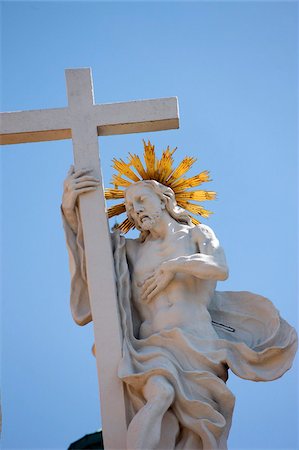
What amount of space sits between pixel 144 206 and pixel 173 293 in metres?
0.77

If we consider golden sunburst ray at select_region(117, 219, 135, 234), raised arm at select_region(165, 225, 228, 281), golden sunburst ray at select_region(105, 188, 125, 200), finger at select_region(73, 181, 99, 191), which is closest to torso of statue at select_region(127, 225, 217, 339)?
raised arm at select_region(165, 225, 228, 281)

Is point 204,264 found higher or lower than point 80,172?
lower

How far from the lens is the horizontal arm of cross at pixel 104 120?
41.5ft

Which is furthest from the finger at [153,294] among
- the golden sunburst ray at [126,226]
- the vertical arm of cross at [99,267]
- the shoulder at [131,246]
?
the golden sunburst ray at [126,226]

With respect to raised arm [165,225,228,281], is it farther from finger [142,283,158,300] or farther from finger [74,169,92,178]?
finger [74,169,92,178]

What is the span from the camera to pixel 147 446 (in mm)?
11180

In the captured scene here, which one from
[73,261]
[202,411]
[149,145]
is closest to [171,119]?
[149,145]

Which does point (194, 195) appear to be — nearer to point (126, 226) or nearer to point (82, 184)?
point (126, 226)

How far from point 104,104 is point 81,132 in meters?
0.28

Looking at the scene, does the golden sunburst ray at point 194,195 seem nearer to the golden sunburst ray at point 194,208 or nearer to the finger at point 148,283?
the golden sunburst ray at point 194,208

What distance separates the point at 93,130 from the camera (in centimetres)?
1266

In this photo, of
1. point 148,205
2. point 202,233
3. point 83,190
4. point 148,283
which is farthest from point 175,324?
point 83,190

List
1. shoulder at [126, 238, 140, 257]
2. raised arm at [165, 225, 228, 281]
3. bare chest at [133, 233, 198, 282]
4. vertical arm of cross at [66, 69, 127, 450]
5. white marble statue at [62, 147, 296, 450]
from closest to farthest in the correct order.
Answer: white marble statue at [62, 147, 296, 450]
vertical arm of cross at [66, 69, 127, 450]
raised arm at [165, 225, 228, 281]
bare chest at [133, 233, 198, 282]
shoulder at [126, 238, 140, 257]

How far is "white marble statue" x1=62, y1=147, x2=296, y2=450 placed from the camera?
11570 mm
